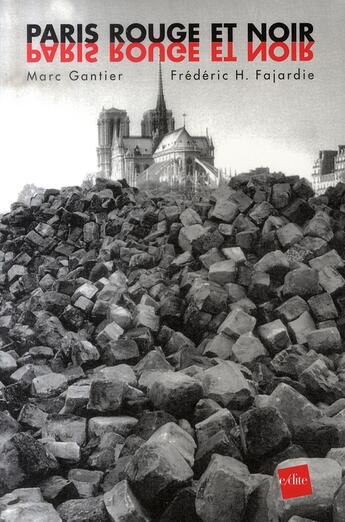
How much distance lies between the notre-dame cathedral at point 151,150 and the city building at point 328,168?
1266 millimetres

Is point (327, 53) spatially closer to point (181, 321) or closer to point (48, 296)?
point (181, 321)

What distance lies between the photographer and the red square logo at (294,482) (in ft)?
6.81

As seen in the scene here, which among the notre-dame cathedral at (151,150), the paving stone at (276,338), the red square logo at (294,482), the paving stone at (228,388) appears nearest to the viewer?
the red square logo at (294,482)

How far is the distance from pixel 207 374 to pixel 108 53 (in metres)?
3.02

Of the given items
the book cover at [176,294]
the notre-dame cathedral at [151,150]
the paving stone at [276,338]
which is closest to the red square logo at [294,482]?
the book cover at [176,294]

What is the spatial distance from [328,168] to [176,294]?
2.68 m

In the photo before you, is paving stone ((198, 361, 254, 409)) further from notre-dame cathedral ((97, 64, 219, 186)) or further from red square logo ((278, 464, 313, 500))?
notre-dame cathedral ((97, 64, 219, 186))

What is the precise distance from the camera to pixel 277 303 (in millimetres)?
4422

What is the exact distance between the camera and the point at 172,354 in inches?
160

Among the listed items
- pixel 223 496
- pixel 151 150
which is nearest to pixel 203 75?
pixel 223 496

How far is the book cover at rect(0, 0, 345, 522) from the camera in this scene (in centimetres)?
252

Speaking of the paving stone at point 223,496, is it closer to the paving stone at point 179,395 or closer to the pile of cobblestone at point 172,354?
the pile of cobblestone at point 172,354

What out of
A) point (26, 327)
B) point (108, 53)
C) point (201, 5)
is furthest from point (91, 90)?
point (26, 327)

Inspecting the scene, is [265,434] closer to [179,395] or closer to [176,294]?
[179,395]
